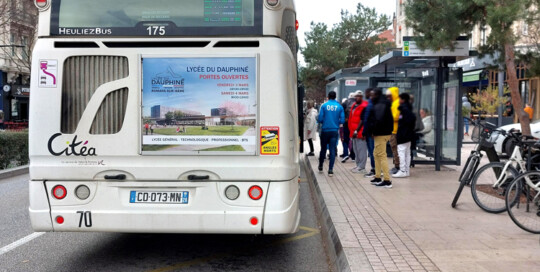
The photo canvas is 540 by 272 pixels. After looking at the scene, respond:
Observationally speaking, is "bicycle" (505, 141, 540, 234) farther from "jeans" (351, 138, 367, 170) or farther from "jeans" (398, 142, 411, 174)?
"jeans" (351, 138, 367, 170)

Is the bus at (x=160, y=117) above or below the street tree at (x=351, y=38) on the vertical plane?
below

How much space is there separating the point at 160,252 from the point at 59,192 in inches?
59.7

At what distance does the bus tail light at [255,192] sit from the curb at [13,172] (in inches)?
366

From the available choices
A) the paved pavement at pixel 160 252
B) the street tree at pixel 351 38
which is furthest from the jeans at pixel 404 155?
the street tree at pixel 351 38

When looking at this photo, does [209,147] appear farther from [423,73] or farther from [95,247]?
[423,73]

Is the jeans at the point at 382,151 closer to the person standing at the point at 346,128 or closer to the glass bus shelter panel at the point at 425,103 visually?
the glass bus shelter panel at the point at 425,103

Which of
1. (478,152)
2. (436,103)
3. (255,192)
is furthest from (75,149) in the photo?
(436,103)

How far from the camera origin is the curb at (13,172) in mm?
11726

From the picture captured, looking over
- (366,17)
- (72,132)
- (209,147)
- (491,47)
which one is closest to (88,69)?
(72,132)

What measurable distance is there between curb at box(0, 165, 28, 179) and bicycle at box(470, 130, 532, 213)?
33.5 ft

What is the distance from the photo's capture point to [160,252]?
5.64 meters

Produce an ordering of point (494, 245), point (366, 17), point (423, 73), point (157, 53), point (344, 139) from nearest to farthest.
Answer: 1. point (157, 53)
2. point (494, 245)
3. point (423, 73)
4. point (344, 139)
5. point (366, 17)

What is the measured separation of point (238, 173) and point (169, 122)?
2.52 feet

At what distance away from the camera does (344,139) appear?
530 inches
